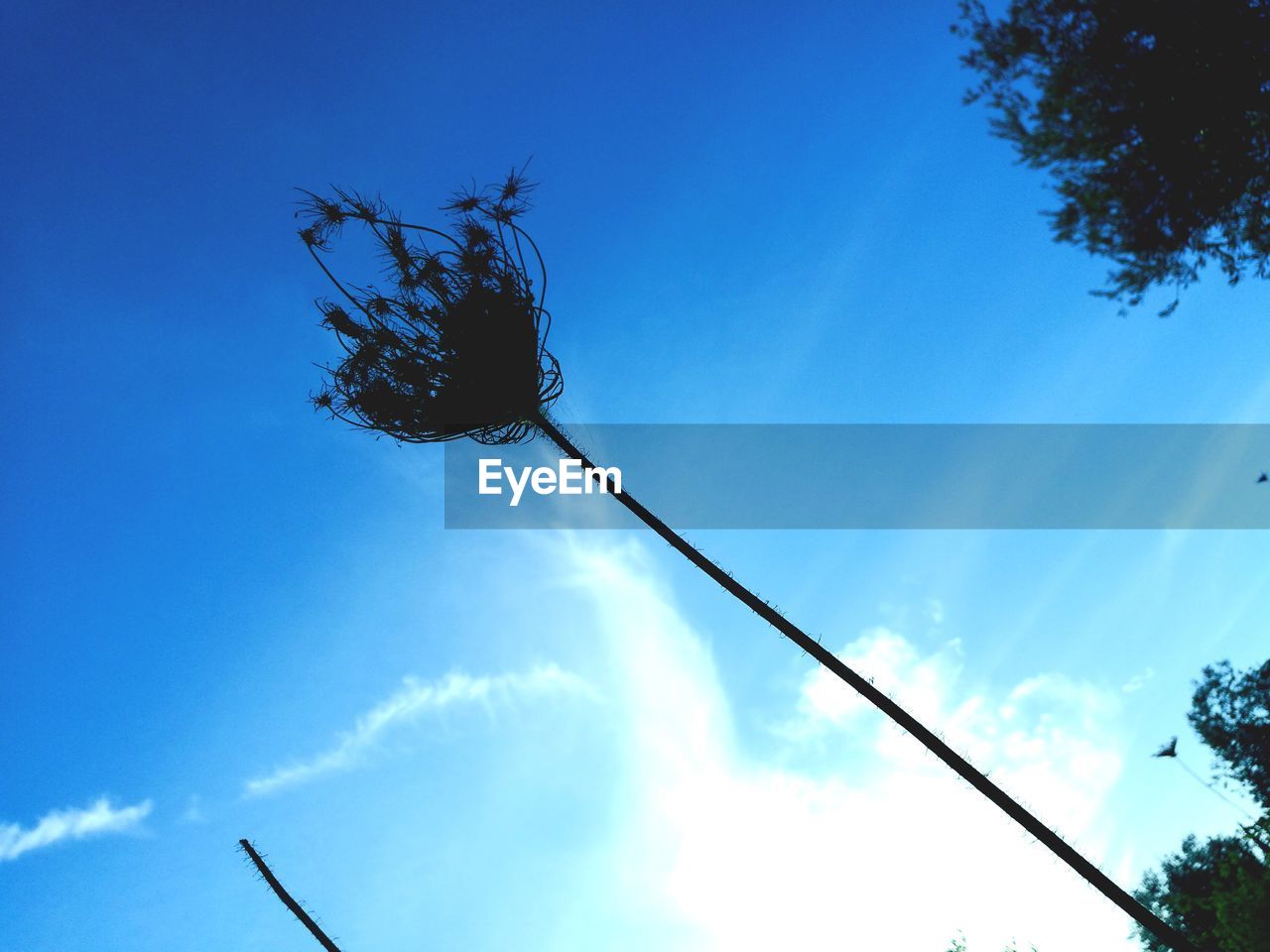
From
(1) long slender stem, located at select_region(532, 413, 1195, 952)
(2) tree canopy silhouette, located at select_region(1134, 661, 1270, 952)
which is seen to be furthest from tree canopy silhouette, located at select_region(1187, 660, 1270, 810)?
(1) long slender stem, located at select_region(532, 413, 1195, 952)

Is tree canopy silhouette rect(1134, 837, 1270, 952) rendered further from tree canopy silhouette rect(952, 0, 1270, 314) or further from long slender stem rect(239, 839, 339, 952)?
long slender stem rect(239, 839, 339, 952)

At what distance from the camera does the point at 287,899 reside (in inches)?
447

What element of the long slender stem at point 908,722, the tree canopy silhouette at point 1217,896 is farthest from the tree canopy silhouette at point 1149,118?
the tree canopy silhouette at point 1217,896

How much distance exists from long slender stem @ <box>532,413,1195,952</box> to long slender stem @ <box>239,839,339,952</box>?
993cm

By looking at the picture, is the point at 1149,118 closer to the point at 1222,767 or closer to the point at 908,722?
the point at 908,722

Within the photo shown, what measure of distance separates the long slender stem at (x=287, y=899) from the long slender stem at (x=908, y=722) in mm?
9929

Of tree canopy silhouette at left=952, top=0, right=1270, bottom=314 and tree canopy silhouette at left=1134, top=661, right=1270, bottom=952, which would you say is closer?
tree canopy silhouette at left=952, top=0, right=1270, bottom=314

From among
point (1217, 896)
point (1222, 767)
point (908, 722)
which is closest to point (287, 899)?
point (908, 722)

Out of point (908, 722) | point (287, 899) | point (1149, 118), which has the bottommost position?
point (287, 899)

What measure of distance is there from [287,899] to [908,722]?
1205 cm

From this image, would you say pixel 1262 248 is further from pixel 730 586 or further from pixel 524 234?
pixel 524 234

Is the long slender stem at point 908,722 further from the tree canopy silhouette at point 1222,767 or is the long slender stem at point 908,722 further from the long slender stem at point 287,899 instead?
the tree canopy silhouette at point 1222,767

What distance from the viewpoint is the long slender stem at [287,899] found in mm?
10836

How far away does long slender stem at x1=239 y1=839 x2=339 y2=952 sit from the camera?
35.6 feet
